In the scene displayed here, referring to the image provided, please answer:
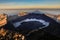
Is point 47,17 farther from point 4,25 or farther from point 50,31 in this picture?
point 4,25

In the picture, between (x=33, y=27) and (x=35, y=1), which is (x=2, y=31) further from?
(x=35, y=1)

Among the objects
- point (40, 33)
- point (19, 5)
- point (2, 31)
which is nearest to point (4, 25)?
point (2, 31)

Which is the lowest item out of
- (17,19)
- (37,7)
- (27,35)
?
(27,35)

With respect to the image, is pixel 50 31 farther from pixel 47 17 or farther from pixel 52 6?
pixel 52 6

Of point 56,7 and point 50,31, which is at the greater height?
point 56,7

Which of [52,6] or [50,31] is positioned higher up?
[52,6]

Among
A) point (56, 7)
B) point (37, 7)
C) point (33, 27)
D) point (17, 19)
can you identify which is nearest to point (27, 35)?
point (33, 27)

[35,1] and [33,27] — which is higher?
[35,1]
